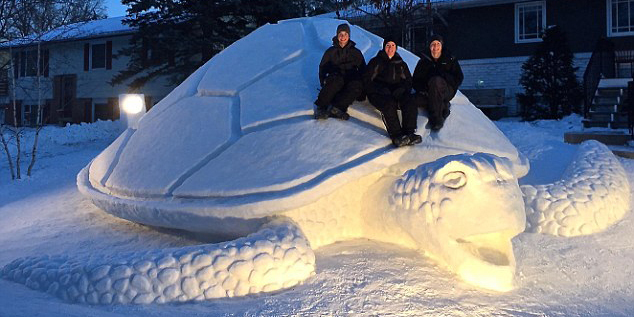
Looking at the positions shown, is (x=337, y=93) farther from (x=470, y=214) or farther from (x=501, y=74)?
(x=501, y=74)

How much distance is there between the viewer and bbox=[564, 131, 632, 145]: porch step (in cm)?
694

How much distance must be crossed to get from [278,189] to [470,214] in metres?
1.13

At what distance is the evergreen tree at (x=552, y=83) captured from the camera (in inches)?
484

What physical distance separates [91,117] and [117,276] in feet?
70.8

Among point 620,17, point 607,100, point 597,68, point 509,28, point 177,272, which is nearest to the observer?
point 177,272

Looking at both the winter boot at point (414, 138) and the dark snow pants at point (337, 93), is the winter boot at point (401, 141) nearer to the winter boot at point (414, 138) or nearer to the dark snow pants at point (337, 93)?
the winter boot at point (414, 138)

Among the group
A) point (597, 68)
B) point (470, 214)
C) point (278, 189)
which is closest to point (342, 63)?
point (278, 189)

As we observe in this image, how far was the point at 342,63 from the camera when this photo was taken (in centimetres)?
364

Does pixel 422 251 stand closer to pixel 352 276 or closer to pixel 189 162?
pixel 352 276

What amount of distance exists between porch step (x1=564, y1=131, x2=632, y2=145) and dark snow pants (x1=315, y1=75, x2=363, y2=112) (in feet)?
17.0

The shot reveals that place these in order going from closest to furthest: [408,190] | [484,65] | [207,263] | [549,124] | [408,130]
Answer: [207,263] → [408,190] → [408,130] → [549,124] → [484,65]

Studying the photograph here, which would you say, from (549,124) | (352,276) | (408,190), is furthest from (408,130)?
(549,124)

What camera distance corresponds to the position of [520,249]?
3344mm

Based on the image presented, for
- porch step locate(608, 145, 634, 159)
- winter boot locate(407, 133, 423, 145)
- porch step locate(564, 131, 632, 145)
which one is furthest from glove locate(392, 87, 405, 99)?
porch step locate(564, 131, 632, 145)
